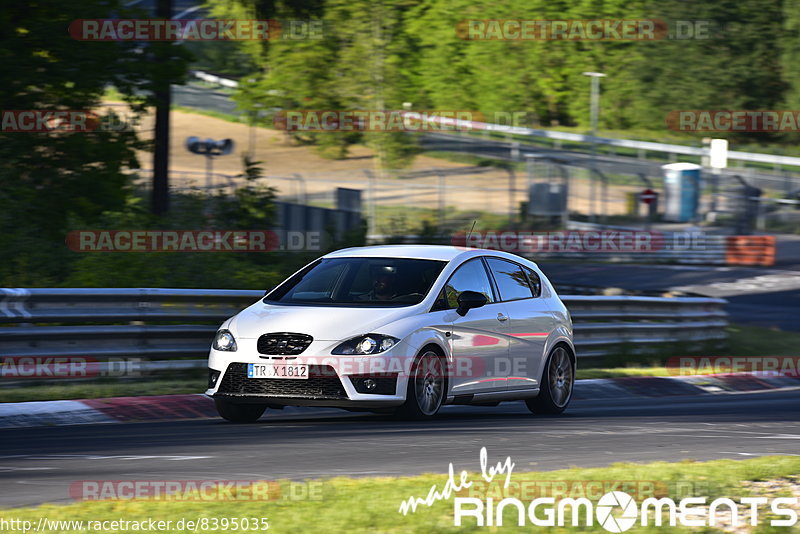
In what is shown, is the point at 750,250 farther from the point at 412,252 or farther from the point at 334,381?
the point at 334,381

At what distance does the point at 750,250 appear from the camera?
1549 inches

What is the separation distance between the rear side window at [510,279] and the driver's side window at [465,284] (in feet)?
0.67

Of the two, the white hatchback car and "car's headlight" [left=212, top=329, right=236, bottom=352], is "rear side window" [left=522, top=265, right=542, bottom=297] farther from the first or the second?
"car's headlight" [left=212, top=329, right=236, bottom=352]

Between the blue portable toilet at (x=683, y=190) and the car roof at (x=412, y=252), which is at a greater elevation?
the blue portable toilet at (x=683, y=190)

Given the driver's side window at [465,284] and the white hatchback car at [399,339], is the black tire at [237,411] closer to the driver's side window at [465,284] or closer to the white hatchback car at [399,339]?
the white hatchback car at [399,339]

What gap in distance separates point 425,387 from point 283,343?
4.10 feet

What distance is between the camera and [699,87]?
70875 millimetres

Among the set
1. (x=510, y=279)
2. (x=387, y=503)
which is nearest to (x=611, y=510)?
(x=387, y=503)

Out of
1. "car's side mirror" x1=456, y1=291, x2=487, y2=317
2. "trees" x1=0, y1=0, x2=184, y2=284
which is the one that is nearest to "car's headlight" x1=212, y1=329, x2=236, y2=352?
"car's side mirror" x1=456, y1=291, x2=487, y2=317

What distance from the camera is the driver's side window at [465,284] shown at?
11.4 metres

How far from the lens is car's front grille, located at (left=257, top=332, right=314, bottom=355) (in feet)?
34.2

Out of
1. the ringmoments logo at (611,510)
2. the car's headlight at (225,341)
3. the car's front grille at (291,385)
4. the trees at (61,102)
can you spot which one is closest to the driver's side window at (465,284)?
the car's front grille at (291,385)

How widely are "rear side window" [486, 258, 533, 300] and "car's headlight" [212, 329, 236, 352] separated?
2774 millimetres

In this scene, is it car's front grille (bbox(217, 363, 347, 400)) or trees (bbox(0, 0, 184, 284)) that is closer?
car's front grille (bbox(217, 363, 347, 400))
